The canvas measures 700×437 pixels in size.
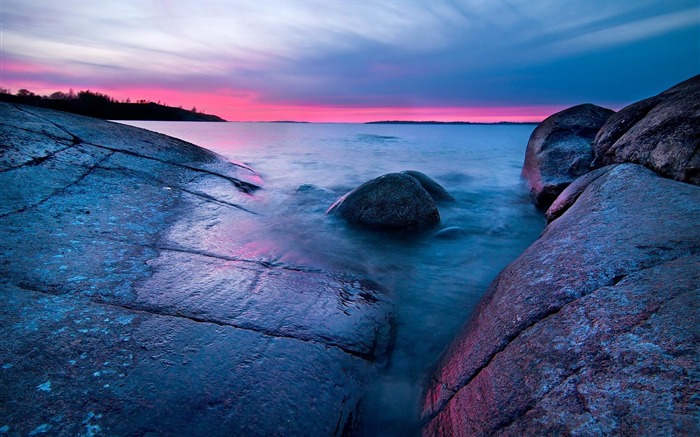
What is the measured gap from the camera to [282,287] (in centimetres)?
313

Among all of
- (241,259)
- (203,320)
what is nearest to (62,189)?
(241,259)

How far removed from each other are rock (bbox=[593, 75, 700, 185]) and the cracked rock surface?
9.69 feet

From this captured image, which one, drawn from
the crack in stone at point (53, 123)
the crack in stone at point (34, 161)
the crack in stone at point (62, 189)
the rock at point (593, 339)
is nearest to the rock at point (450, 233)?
the rock at point (593, 339)

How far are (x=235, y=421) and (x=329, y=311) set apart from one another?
4.01 feet

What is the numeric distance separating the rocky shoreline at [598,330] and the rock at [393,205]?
2.76 meters

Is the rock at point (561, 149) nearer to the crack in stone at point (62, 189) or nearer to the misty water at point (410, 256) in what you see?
the misty water at point (410, 256)

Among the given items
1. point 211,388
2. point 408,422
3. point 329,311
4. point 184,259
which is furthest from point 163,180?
point 408,422

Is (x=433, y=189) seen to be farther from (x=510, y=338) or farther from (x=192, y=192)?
(x=510, y=338)

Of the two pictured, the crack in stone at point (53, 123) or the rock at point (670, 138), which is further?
the crack in stone at point (53, 123)

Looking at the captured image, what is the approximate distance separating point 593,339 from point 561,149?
6.37 m

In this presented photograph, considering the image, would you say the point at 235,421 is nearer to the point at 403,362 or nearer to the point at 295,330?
the point at 295,330

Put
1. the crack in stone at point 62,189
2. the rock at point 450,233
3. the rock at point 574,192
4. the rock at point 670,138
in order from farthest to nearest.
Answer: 1. the rock at point 450,233
2. the rock at point 574,192
3. the crack in stone at point 62,189
4. the rock at point 670,138

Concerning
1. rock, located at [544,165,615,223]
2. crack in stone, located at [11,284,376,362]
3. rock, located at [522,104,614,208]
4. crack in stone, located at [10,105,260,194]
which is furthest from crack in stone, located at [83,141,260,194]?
rock, located at [522,104,614,208]

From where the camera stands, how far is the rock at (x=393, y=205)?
5.71 metres
